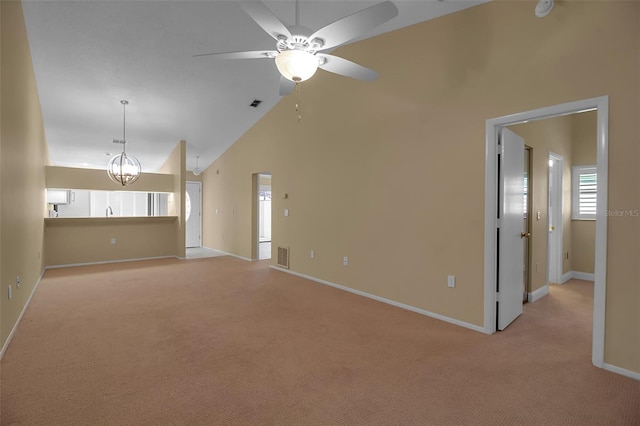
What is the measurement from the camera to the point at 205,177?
31.6ft

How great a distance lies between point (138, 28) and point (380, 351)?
4.32 metres

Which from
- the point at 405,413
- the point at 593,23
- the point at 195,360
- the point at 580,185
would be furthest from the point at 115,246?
the point at 580,185

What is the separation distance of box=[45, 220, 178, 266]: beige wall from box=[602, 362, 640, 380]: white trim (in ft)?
26.4

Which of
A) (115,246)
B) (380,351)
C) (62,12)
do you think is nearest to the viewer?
(380,351)

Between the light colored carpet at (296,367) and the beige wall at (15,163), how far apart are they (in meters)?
0.38

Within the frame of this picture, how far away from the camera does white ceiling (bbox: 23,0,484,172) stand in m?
3.29

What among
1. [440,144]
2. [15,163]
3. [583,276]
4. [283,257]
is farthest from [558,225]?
[15,163]

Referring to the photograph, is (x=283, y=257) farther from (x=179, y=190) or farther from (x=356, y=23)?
(x=356, y=23)

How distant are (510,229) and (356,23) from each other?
2628 mm

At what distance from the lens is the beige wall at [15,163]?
2.65 m

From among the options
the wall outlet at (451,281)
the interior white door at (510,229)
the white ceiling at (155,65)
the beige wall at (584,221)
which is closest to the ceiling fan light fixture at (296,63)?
the white ceiling at (155,65)

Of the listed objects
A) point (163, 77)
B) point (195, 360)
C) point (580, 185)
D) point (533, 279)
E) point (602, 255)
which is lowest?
point (195, 360)

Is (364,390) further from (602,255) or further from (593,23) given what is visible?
(593,23)

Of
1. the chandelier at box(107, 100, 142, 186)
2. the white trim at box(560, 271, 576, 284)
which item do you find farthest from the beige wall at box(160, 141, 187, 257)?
the white trim at box(560, 271, 576, 284)
